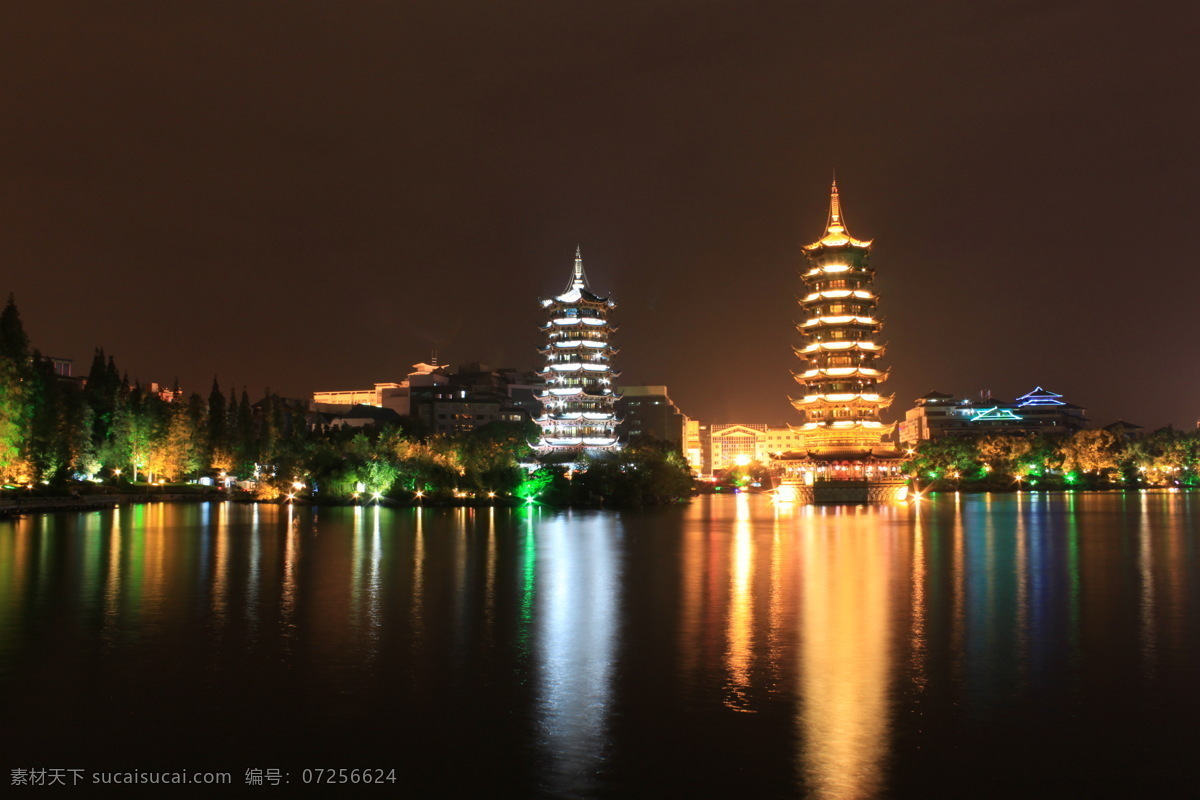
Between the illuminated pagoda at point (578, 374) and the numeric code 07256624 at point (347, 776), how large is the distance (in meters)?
102

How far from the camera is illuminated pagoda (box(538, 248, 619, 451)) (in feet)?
384

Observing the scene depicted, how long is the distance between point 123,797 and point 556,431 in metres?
105

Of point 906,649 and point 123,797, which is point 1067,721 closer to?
point 906,649

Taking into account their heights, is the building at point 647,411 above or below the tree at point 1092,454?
above

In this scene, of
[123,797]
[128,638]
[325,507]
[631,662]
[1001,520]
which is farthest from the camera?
[325,507]

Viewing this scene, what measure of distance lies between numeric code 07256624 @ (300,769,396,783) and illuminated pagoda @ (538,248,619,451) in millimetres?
101893

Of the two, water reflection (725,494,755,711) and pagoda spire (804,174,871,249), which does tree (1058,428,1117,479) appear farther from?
water reflection (725,494,755,711)

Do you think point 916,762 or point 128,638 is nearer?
point 916,762

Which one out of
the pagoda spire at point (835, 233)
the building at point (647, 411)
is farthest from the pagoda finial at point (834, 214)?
the building at point (647, 411)

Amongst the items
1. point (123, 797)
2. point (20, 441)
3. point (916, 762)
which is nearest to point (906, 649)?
point (916, 762)

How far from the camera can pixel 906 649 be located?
2123 cm

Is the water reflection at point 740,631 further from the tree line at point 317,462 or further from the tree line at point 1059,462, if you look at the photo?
the tree line at point 1059,462

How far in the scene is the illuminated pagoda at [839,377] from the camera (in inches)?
4227

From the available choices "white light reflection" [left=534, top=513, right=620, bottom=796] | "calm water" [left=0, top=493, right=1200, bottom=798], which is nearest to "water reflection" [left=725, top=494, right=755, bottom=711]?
"calm water" [left=0, top=493, right=1200, bottom=798]
